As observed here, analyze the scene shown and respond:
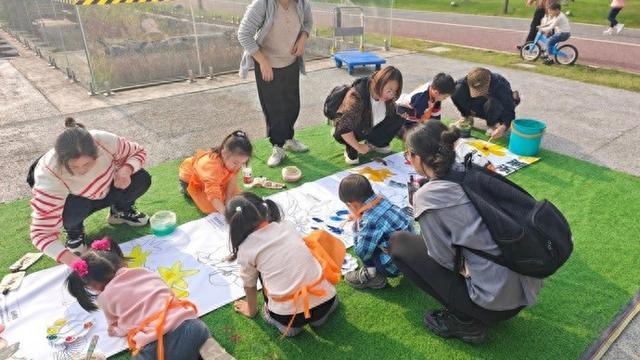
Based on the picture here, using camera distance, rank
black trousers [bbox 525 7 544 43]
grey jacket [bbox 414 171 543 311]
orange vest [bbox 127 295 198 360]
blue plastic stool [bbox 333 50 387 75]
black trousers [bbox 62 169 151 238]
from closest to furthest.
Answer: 1. orange vest [bbox 127 295 198 360]
2. grey jacket [bbox 414 171 543 311]
3. black trousers [bbox 62 169 151 238]
4. blue plastic stool [bbox 333 50 387 75]
5. black trousers [bbox 525 7 544 43]

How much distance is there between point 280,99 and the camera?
411cm

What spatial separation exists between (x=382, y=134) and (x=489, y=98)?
1.33 metres

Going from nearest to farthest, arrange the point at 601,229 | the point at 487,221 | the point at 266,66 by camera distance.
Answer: the point at 487,221 < the point at 601,229 < the point at 266,66

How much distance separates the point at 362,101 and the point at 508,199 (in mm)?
2180

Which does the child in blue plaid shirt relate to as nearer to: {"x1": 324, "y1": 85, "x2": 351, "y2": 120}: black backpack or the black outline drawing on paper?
the black outline drawing on paper

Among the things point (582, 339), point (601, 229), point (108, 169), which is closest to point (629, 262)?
point (601, 229)

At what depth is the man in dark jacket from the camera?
4.46 meters

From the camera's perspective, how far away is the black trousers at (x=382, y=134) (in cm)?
423

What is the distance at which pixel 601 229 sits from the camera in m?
3.19

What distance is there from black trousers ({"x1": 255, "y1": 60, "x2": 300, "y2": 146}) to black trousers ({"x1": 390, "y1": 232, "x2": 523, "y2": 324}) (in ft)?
7.11

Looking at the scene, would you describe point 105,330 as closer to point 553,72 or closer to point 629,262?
point 629,262

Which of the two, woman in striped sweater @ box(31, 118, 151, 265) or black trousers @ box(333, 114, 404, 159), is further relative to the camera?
black trousers @ box(333, 114, 404, 159)

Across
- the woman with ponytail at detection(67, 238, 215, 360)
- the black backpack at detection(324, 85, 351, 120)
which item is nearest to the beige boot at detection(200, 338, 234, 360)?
the woman with ponytail at detection(67, 238, 215, 360)

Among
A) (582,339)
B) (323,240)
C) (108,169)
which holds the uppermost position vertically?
(108,169)
